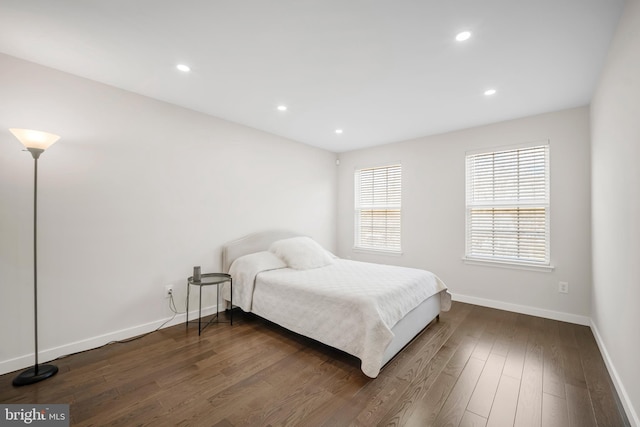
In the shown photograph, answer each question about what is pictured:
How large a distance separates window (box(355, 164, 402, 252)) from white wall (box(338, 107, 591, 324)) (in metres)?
0.16

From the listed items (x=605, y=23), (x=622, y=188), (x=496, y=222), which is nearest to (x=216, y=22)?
(x=605, y=23)

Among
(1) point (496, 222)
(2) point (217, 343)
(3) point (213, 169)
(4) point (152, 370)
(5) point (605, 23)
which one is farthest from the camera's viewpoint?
(1) point (496, 222)

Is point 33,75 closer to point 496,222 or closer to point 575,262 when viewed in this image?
point 496,222

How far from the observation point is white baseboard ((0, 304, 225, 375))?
2.09 metres

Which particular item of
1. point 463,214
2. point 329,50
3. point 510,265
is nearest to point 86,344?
point 329,50

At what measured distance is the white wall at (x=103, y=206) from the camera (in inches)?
83.7

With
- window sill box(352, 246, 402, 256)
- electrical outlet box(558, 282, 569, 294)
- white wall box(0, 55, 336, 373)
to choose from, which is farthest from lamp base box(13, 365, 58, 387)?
electrical outlet box(558, 282, 569, 294)

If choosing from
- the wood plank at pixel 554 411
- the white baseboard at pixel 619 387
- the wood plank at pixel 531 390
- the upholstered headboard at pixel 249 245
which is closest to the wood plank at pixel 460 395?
the wood plank at pixel 531 390

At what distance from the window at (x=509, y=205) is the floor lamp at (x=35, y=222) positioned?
15.1 ft

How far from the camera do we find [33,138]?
1.94 meters

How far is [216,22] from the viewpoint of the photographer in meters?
1.75

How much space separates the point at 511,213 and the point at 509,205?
115mm

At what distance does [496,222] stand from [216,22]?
3.88 m

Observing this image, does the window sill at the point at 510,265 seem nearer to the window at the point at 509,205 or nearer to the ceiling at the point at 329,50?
the window at the point at 509,205
